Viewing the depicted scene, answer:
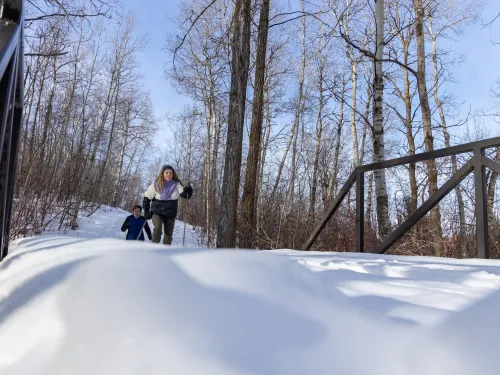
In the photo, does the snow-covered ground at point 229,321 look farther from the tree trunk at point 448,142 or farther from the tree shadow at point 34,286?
the tree trunk at point 448,142

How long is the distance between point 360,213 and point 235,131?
2029 millimetres

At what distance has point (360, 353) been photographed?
736 millimetres

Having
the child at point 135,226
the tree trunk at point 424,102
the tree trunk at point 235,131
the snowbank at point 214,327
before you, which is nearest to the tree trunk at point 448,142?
the tree trunk at point 424,102

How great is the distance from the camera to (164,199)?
4996 millimetres

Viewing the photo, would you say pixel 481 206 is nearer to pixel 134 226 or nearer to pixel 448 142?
pixel 134 226

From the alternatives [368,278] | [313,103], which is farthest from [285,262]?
[313,103]

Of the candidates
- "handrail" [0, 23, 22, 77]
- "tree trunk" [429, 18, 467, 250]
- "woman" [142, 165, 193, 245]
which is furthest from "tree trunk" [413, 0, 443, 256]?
"handrail" [0, 23, 22, 77]

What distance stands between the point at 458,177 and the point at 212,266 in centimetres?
237

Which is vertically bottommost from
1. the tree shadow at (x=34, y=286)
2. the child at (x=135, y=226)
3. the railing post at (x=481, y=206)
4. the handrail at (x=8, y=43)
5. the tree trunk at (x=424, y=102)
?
the tree shadow at (x=34, y=286)

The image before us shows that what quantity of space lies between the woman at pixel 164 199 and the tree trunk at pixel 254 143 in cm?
123

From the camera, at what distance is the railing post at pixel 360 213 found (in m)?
3.61

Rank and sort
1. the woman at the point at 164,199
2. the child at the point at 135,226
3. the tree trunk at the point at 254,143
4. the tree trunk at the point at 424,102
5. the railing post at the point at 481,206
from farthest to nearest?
the child at the point at 135,226, the tree trunk at the point at 424,102, the tree trunk at the point at 254,143, the woman at the point at 164,199, the railing post at the point at 481,206

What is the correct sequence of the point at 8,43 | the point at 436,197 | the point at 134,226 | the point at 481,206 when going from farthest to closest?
the point at 134,226
the point at 436,197
the point at 481,206
the point at 8,43

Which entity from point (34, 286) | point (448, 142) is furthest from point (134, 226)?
point (448, 142)
